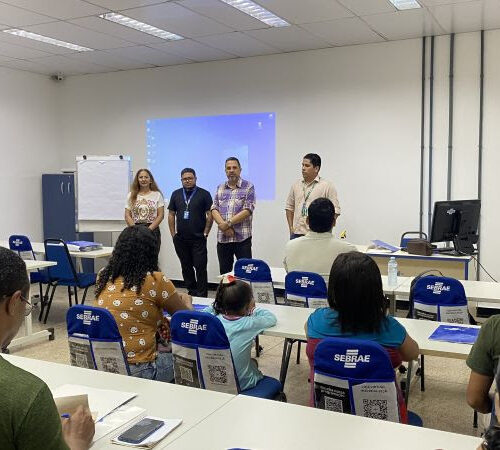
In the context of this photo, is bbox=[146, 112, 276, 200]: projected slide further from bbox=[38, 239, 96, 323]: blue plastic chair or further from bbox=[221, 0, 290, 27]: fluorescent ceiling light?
bbox=[38, 239, 96, 323]: blue plastic chair

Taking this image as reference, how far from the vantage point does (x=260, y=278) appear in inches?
169

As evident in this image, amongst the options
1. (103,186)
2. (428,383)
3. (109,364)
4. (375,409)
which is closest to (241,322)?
(109,364)

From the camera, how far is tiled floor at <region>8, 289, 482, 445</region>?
11.6 ft

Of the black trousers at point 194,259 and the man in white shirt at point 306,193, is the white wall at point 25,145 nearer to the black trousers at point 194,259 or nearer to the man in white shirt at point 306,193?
the black trousers at point 194,259

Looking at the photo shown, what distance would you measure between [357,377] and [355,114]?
16.9 ft

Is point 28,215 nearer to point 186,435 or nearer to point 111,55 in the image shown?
point 111,55

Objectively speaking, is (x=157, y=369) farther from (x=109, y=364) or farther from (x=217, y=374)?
(x=217, y=374)

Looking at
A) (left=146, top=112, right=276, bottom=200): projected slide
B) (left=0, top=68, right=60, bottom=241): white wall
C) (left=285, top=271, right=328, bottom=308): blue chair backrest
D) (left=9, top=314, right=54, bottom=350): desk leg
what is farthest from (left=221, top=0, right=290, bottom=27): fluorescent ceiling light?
(left=0, top=68, right=60, bottom=241): white wall

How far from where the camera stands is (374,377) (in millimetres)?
1987

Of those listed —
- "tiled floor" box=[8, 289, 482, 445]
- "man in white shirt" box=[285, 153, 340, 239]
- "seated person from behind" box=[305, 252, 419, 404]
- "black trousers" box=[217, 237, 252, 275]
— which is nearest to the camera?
"seated person from behind" box=[305, 252, 419, 404]

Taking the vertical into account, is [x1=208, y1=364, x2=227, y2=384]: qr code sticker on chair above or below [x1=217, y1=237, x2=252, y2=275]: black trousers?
below

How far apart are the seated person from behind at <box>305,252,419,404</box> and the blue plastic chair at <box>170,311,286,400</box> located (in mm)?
465

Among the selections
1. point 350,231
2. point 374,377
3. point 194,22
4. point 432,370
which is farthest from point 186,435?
point 350,231

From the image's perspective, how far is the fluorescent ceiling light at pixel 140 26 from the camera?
5.48m
